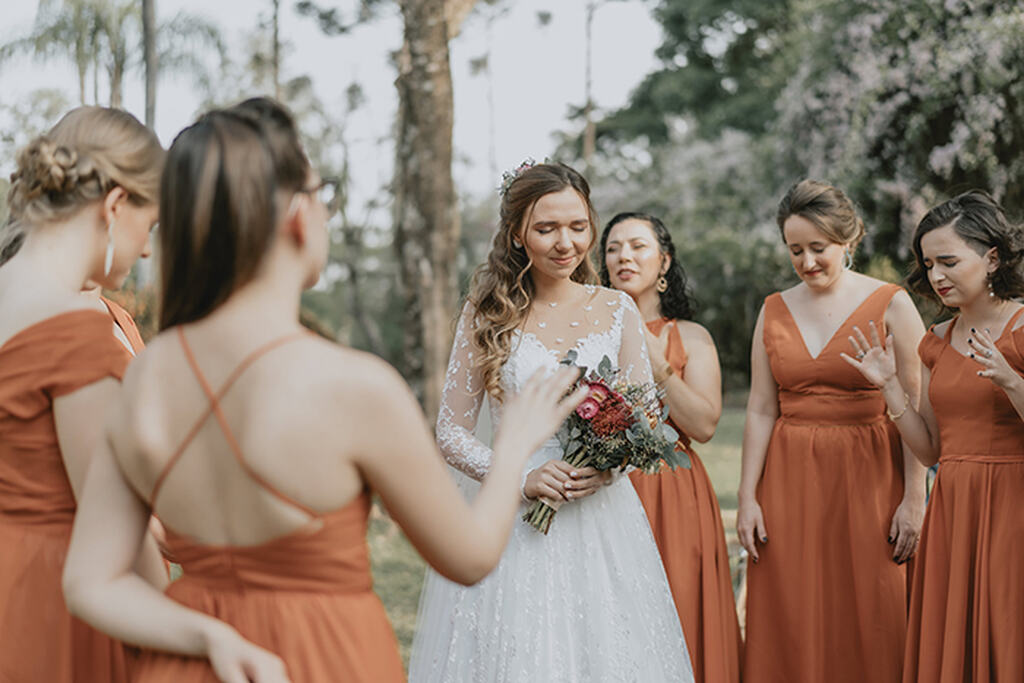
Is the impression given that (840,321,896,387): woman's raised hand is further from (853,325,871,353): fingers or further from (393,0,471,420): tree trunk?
(393,0,471,420): tree trunk

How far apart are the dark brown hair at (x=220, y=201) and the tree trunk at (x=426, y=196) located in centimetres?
694

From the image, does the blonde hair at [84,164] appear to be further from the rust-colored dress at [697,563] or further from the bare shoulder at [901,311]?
the bare shoulder at [901,311]

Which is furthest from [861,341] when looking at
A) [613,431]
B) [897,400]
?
[613,431]

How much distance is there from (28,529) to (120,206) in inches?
31.8

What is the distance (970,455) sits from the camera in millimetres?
3971

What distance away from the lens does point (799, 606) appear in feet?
15.0

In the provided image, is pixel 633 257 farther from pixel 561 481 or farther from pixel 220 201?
pixel 220 201

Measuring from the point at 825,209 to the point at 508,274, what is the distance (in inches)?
60.6

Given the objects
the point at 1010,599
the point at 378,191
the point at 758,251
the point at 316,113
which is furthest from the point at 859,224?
the point at 316,113

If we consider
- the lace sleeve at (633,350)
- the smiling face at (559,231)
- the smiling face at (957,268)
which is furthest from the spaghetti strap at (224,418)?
the smiling face at (957,268)

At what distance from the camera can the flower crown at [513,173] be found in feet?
13.8

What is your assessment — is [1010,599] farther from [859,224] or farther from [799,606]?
[859,224]

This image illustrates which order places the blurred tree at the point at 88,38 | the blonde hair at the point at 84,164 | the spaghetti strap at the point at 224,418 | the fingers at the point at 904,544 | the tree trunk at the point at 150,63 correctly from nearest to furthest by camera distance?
the spaghetti strap at the point at 224,418 → the blonde hair at the point at 84,164 → the fingers at the point at 904,544 → the tree trunk at the point at 150,63 → the blurred tree at the point at 88,38

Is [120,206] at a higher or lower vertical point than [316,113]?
lower
